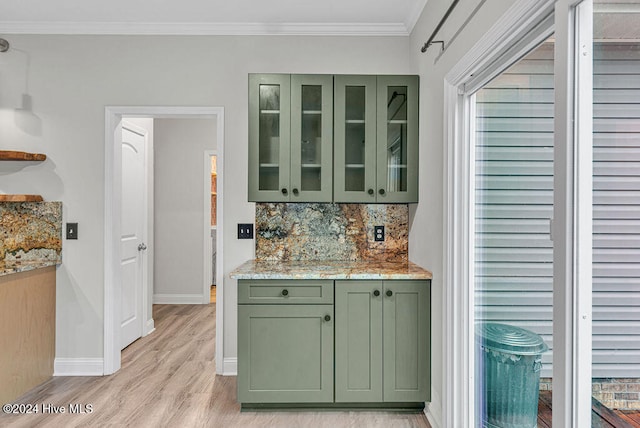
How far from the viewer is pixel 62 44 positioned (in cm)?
313

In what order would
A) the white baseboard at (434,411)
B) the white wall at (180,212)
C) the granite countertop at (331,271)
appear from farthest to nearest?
the white wall at (180,212) < the granite countertop at (331,271) < the white baseboard at (434,411)

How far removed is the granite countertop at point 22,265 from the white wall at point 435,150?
2718mm

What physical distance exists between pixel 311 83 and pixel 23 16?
2.22 metres

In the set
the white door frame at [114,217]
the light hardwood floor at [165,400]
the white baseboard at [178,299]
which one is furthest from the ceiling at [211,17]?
the white baseboard at [178,299]

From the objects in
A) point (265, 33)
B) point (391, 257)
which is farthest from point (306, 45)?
point (391, 257)

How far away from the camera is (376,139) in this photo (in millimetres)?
2816

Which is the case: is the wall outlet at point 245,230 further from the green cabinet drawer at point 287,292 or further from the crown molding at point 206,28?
the crown molding at point 206,28

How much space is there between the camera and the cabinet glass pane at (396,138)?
9.27ft

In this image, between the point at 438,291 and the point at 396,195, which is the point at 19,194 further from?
the point at 438,291

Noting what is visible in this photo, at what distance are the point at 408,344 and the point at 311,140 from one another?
1.51 m

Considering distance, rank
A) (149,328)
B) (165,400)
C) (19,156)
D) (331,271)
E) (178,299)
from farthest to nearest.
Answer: (178,299) < (149,328) < (19,156) < (165,400) < (331,271)

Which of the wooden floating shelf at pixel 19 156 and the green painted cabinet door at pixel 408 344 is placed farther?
the wooden floating shelf at pixel 19 156

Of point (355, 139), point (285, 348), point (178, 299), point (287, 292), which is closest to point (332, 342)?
point (285, 348)

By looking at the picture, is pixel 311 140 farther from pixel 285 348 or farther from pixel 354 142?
pixel 285 348
